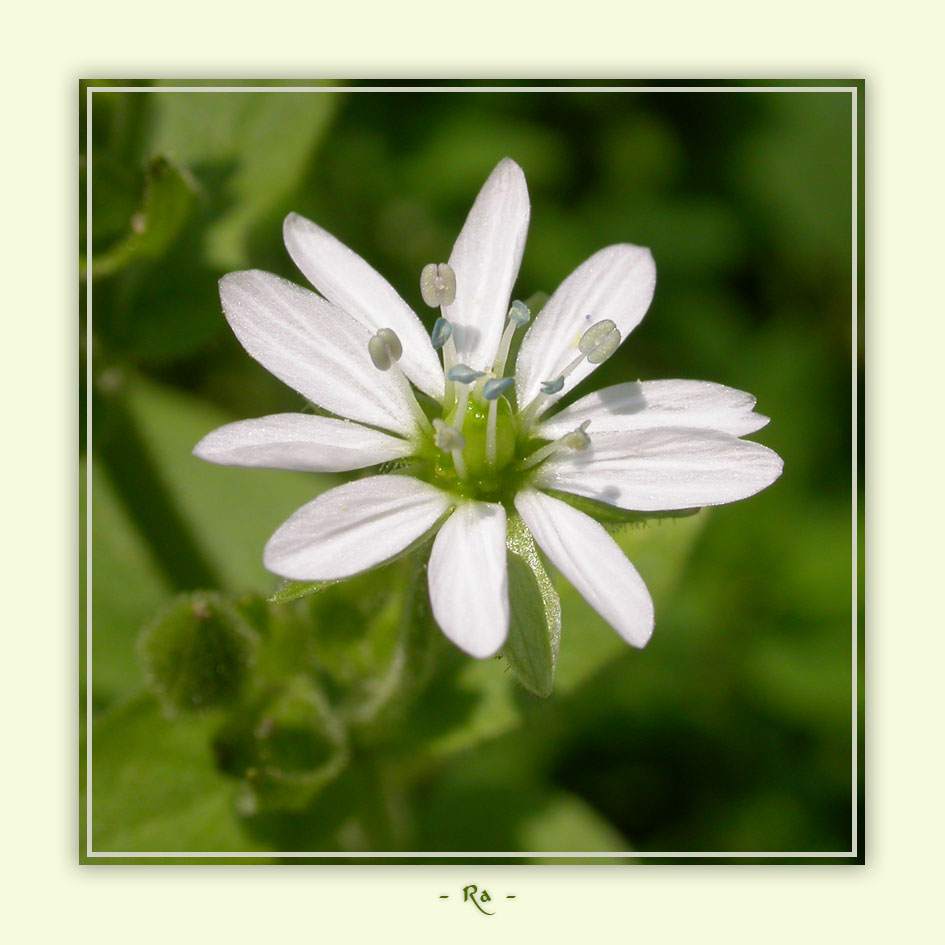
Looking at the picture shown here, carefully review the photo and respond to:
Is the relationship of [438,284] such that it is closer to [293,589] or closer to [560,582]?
[293,589]

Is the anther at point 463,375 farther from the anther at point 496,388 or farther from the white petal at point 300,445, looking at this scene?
the white petal at point 300,445

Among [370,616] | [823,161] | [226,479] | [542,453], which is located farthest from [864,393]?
[226,479]

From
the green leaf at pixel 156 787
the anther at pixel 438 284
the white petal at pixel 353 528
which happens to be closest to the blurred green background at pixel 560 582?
the green leaf at pixel 156 787

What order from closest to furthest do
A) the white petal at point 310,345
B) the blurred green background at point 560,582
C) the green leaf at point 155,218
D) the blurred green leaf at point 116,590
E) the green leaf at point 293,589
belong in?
the green leaf at point 293,589
the white petal at point 310,345
the green leaf at point 155,218
the blurred green background at point 560,582
the blurred green leaf at point 116,590

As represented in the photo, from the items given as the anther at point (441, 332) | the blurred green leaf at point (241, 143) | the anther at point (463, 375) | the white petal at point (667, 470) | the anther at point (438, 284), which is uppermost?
the blurred green leaf at point (241, 143)

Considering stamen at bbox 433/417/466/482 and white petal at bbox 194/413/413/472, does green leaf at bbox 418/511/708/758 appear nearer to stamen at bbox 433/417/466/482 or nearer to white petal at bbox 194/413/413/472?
stamen at bbox 433/417/466/482

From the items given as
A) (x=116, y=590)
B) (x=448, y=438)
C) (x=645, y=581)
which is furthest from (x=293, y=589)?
(x=116, y=590)
